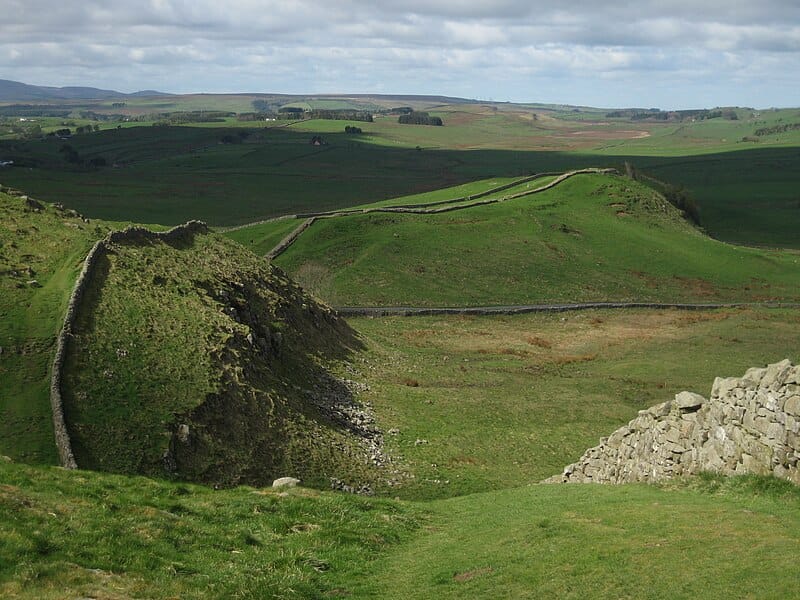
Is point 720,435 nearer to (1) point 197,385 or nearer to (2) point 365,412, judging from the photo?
(1) point 197,385

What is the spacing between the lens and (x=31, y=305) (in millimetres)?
38125

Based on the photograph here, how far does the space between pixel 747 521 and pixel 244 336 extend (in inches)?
1121

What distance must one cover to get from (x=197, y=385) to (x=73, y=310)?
23.4 ft

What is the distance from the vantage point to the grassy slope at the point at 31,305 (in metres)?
29.6

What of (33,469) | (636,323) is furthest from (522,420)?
(636,323)

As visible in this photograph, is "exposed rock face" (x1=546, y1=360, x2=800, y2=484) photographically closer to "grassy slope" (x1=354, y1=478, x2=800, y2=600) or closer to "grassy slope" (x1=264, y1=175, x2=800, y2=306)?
"grassy slope" (x1=354, y1=478, x2=800, y2=600)

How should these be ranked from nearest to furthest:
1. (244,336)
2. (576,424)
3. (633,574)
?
1. (633,574)
2. (244,336)
3. (576,424)

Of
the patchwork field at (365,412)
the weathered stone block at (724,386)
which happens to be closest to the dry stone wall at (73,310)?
the patchwork field at (365,412)

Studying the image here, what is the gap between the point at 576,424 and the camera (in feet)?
153

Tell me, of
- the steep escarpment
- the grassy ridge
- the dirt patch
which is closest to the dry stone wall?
the steep escarpment

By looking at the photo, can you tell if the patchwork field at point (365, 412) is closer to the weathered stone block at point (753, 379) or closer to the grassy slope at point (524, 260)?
the grassy slope at point (524, 260)

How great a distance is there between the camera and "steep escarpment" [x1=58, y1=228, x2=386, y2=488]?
31.5 meters

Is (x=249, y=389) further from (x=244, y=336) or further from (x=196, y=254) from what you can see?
(x=196, y=254)

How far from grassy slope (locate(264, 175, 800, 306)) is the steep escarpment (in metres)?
33.6
